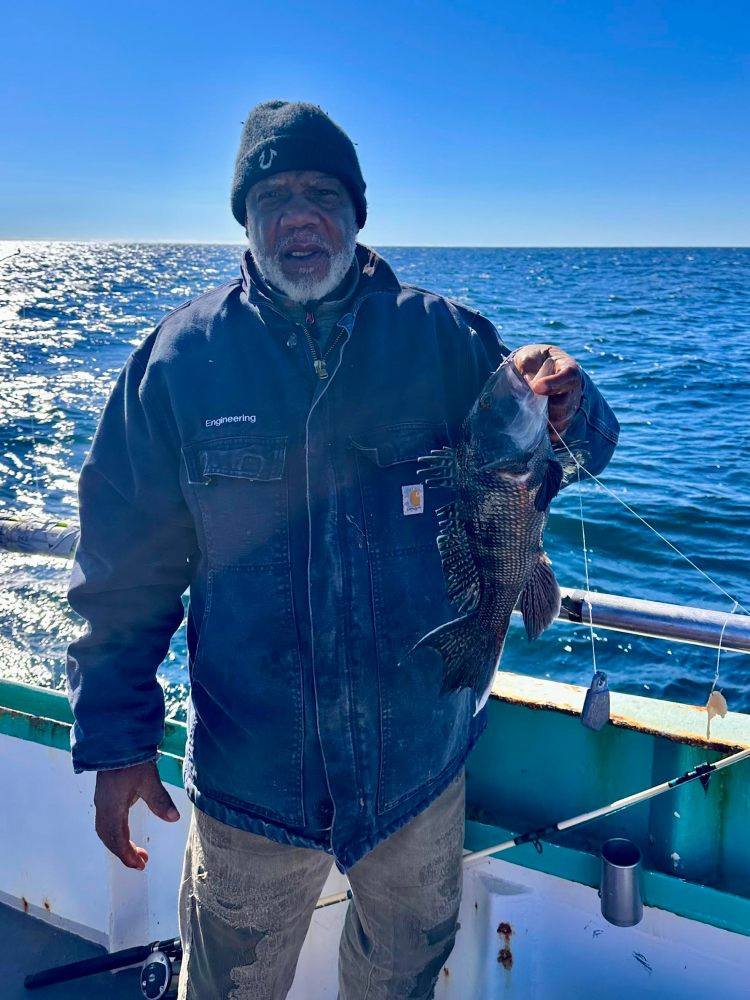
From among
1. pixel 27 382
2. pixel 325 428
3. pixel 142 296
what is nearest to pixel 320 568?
pixel 325 428

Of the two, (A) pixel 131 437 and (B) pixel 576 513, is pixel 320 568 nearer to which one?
(A) pixel 131 437

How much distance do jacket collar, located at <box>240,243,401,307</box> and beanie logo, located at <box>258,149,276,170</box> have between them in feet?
0.97

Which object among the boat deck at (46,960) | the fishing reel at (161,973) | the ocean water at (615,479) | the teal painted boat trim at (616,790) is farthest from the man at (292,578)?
the ocean water at (615,479)

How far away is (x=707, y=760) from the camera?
9.73ft

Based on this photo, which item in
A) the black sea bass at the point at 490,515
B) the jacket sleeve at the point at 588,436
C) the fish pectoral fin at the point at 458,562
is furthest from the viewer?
the jacket sleeve at the point at 588,436

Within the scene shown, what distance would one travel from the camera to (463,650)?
2439mm

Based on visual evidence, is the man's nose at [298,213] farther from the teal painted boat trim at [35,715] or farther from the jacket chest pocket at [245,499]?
the teal painted boat trim at [35,715]

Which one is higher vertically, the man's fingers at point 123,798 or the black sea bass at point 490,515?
the black sea bass at point 490,515

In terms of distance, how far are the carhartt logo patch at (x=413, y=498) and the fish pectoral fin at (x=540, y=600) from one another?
45 centimetres

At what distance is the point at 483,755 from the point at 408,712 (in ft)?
3.07

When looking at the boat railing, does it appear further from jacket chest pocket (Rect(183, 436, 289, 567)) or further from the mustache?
the mustache

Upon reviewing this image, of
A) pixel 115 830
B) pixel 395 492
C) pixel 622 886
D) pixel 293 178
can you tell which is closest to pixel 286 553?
pixel 395 492

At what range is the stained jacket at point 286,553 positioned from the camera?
8.06 ft

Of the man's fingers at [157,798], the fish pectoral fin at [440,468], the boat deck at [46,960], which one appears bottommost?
the boat deck at [46,960]
